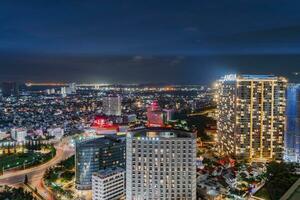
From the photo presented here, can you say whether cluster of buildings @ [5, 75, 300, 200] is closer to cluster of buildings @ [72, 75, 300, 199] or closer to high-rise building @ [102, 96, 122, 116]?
cluster of buildings @ [72, 75, 300, 199]

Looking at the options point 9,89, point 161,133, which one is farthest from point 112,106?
point 9,89

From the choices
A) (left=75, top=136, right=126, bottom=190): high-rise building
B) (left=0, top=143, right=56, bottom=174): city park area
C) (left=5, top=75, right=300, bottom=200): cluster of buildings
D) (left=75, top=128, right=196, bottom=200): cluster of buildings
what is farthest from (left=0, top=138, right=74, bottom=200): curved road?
(left=75, top=128, right=196, bottom=200): cluster of buildings

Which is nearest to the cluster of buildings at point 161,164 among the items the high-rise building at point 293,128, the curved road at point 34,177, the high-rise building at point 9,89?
the curved road at point 34,177

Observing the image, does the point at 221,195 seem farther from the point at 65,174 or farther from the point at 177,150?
the point at 65,174

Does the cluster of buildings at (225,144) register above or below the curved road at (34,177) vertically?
above

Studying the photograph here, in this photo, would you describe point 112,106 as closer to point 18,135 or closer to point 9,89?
point 18,135

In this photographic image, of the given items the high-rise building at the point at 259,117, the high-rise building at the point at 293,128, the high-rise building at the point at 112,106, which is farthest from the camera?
the high-rise building at the point at 112,106

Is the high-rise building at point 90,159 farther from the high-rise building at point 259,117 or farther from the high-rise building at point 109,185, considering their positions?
the high-rise building at point 259,117
